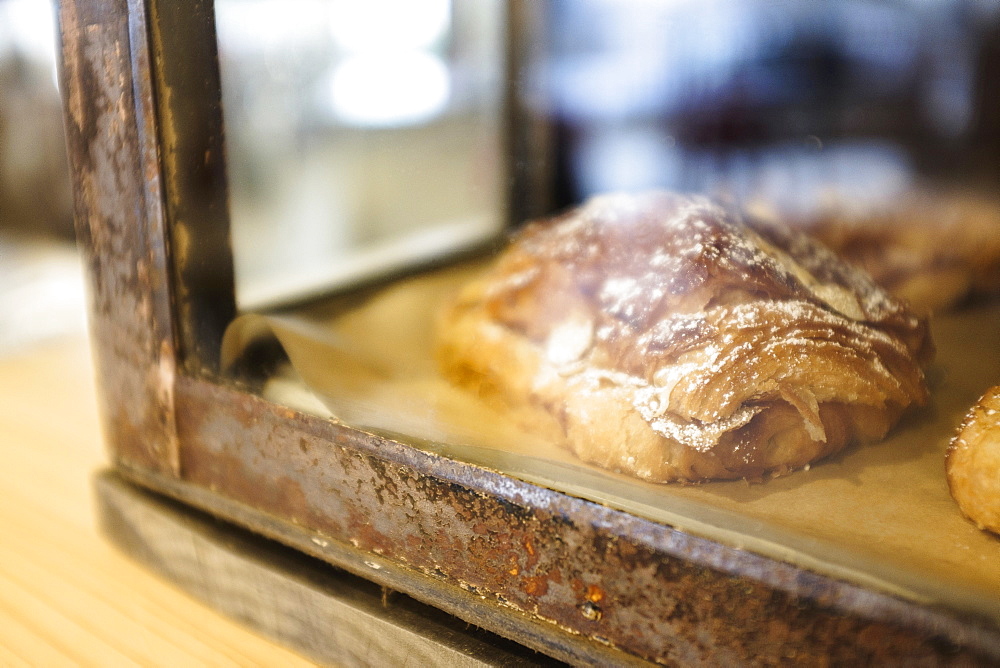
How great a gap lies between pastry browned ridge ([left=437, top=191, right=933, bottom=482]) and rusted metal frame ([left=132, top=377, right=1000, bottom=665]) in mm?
112

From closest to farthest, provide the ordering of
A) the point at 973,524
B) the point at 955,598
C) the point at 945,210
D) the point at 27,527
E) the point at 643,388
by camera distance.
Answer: the point at 955,598, the point at 973,524, the point at 643,388, the point at 27,527, the point at 945,210

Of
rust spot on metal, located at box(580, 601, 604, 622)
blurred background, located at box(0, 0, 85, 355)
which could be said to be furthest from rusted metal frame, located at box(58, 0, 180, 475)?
blurred background, located at box(0, 0, 85, 355)

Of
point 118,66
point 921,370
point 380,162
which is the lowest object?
point 921,370

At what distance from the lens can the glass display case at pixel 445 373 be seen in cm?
46

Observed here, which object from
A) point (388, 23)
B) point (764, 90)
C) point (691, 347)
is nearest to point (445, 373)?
point (691, 347)

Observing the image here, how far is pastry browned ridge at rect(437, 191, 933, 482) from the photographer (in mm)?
587

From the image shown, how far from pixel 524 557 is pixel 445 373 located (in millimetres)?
339

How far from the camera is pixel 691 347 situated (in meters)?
0.63

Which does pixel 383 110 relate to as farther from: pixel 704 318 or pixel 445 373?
pixel 704 318

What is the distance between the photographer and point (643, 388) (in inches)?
25.2

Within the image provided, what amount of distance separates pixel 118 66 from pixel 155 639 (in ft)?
1.83

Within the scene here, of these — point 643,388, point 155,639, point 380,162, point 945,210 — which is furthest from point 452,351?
point 945,210

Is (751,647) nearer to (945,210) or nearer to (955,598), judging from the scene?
(955,598)

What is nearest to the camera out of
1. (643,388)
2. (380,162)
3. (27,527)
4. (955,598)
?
(955,598)
